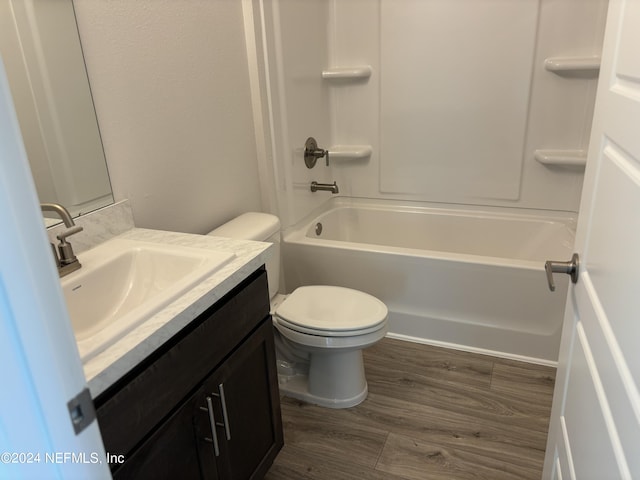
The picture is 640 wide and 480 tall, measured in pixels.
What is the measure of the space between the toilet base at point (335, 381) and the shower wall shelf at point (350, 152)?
1325 millimetres

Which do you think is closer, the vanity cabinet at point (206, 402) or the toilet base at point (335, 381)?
the vanity cabinet at point (206, 402)


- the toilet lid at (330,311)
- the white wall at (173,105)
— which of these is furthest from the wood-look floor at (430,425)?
the white wall at (173,105)

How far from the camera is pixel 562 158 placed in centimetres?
253

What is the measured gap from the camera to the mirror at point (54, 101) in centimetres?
129

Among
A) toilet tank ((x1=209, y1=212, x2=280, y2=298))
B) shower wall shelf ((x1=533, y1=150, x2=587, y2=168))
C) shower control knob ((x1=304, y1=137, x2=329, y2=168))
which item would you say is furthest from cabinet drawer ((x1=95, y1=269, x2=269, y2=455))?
shower wall shelf ((x1=533, y1=150, x2=587, y2=168))

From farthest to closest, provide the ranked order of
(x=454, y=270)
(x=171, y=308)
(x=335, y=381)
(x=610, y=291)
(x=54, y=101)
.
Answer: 1. (x=454, y=270)
2. (x=335, y=381)
3. (x=54, y=101)
4. (x=171, y=308)
5. (x=610, y=291)

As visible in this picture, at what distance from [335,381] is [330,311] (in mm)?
296

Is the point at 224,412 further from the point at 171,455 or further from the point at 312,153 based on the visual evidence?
the point at 312,153

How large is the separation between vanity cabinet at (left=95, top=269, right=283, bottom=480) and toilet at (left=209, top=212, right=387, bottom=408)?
355mm

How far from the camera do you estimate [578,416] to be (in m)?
1.01

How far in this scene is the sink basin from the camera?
1259 mm

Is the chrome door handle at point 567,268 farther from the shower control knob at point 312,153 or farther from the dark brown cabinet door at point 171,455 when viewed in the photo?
the shower control knob at point 312,153

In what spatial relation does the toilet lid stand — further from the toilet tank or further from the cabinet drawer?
the cabinet drawer

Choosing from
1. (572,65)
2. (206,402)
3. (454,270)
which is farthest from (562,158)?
(206,402)
